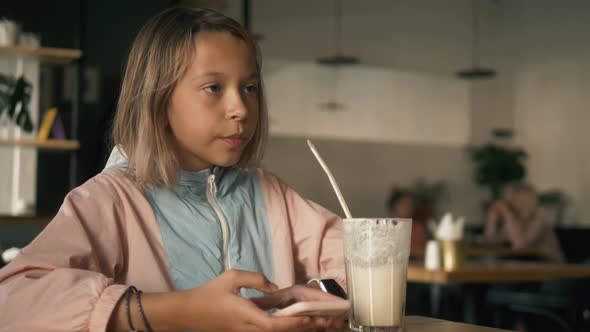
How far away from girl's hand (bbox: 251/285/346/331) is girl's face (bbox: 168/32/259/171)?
317mm

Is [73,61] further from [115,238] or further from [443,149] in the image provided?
[443,149]

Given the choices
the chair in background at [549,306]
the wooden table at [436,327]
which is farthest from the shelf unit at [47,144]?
the wooden table at [436,327]

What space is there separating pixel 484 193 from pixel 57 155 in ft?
24.7

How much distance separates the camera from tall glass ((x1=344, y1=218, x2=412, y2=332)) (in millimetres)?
923

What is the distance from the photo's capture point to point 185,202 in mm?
1141

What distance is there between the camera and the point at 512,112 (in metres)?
11.6

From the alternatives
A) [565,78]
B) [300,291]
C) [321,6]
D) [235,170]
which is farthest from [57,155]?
[565,78]

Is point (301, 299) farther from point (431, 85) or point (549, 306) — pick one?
point (431, 85)

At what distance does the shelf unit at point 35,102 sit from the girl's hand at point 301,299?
412 centimetres

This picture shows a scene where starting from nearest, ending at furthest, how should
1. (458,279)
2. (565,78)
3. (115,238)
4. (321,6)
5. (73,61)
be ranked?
(115,238) → (458,279) → (73,61) → (321,6) → (565,78)

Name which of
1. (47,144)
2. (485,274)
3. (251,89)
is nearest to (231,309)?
(251,89)

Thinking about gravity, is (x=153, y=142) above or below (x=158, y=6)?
below

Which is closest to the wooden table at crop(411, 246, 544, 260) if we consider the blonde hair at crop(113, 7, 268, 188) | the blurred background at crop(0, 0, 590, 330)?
the blurred background at crop(0, 0, 590, 330)

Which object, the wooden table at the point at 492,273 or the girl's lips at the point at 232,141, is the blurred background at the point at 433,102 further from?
the girl's lips at the point at 232,141
